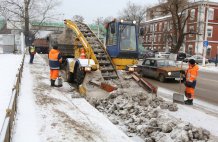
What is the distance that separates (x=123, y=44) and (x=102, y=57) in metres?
1.12

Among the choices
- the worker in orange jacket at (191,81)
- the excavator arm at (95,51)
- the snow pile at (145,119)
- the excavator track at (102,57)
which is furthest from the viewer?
the excavator arm at (95,51)

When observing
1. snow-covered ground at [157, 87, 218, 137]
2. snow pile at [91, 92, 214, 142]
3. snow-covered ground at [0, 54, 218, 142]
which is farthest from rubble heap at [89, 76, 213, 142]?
snow-covered ground at [0, 54, 218, 142]

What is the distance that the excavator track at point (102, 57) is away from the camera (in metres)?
14.4

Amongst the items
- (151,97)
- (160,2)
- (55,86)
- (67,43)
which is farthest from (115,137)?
(160,2)

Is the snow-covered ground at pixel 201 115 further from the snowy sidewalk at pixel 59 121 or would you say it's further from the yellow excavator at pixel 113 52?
the yellow excavator at pixel 113 52

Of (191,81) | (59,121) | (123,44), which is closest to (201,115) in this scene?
(191,81)

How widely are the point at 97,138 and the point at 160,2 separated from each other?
51.2 metres

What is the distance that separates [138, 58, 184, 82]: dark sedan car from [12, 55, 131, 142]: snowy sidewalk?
9295 millimetres

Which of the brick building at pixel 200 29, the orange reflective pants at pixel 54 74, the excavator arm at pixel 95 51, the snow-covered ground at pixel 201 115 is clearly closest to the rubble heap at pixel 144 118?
the snow-covered ground at pixel 201 115

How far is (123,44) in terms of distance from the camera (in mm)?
15148

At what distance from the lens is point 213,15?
225 ft

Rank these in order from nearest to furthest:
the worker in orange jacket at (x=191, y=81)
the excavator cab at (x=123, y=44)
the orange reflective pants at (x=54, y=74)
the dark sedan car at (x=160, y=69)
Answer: the worker in orange jacket at (x=191, y=81) < the orange reflective pants at (x=54, y=74) < the excavator cab at (x=123, y=44) < the dark sedan car at (x=160, y=69)

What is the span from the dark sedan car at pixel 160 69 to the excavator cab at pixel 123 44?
5397 millimetres

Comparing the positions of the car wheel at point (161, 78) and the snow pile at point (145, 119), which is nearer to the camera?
the snow pile at point (145, 119)
